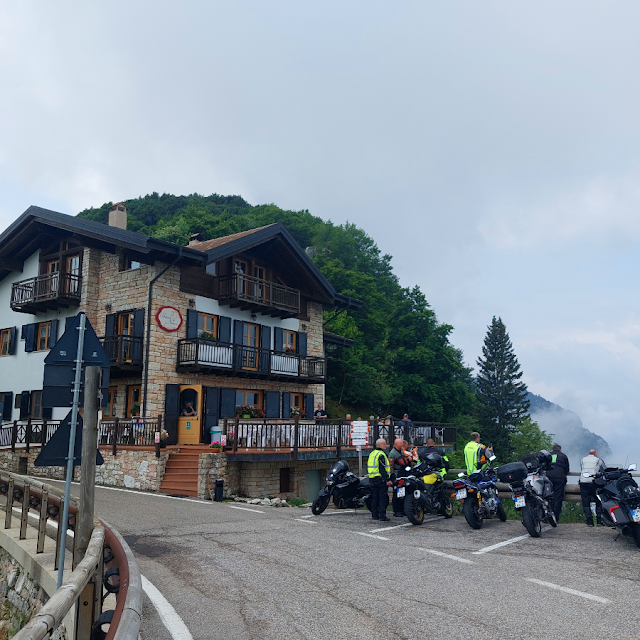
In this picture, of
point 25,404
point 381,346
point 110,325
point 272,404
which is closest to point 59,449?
point 110,325

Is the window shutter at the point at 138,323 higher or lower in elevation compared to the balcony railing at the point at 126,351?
higher

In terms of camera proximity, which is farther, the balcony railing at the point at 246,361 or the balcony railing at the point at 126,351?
the balcony railing at the point at 246,361

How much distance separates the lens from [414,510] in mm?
12141

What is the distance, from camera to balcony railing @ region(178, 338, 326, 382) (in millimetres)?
22844

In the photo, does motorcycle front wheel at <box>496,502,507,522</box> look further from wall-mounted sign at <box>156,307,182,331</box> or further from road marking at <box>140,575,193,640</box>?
wall-mounted sign at <box>156,307,182,331</box>

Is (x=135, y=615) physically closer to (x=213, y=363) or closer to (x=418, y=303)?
(x=213, y=363)

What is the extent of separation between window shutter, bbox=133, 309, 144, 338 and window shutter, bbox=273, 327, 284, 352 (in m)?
6.46

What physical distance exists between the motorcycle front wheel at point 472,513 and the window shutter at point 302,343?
693 inches

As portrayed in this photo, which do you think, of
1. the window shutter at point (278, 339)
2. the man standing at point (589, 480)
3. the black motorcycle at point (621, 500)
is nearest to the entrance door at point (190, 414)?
the window shutter at point (278, 339)

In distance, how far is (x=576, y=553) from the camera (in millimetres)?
8820

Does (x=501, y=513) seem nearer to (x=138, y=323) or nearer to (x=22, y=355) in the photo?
(x=138, y=323)

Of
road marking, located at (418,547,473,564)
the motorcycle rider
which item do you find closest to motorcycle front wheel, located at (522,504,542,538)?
the motorcycle rider

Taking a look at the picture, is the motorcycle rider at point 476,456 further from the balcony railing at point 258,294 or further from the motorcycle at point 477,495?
the balcony railing at point 258,294

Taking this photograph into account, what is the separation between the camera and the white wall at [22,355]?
2578cm
